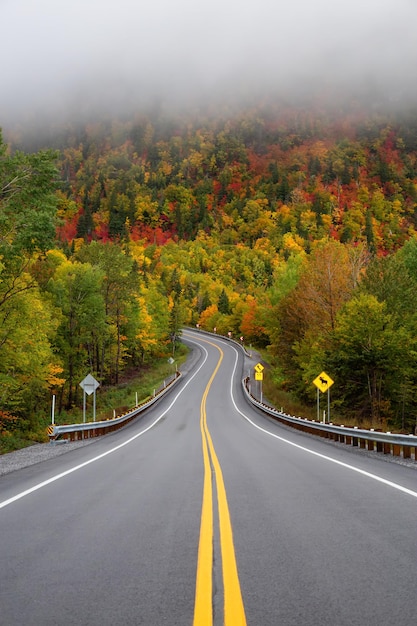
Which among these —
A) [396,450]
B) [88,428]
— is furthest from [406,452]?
[88,428]

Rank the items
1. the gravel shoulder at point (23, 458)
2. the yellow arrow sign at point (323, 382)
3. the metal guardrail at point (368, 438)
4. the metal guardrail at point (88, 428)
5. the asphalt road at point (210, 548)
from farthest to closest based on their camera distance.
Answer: the yellow arrow sign at point (323, 382)
the metal guardrail at point (88, 428)
the metal guardrail at point (368, 438)
the gravel shoulder at point (23, 458)
the asphalt road at point (210, 548)

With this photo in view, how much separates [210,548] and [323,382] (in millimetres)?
23438

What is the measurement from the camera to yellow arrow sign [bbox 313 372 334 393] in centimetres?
2673

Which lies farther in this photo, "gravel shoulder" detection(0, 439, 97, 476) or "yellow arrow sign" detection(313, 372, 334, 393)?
"yellow arrow sign" detection(313, 372, 334, 393)

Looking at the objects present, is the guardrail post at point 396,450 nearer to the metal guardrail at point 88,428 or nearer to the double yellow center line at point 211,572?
the double yellow center line at point 211,572

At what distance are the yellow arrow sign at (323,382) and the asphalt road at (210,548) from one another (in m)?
16.0

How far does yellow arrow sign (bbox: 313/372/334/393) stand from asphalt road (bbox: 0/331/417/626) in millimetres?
16043

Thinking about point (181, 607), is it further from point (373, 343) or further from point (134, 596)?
point (373, 343)

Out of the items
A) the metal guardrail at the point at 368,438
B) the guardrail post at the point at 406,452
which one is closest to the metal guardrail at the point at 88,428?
the metal guardrail at the point at 368,438

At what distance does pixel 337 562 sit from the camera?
440cm

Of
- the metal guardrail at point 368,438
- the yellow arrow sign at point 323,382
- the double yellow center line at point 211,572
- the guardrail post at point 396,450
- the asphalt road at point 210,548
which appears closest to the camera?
the double yellow center line at point 211,572

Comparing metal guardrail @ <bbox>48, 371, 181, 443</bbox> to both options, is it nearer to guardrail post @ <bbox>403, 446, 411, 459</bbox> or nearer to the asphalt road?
the asphalt road

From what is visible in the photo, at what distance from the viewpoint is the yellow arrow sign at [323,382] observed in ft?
87.7

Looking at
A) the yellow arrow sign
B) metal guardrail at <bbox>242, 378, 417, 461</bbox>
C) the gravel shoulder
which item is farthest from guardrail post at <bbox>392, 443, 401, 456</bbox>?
the yellow arrow sign
